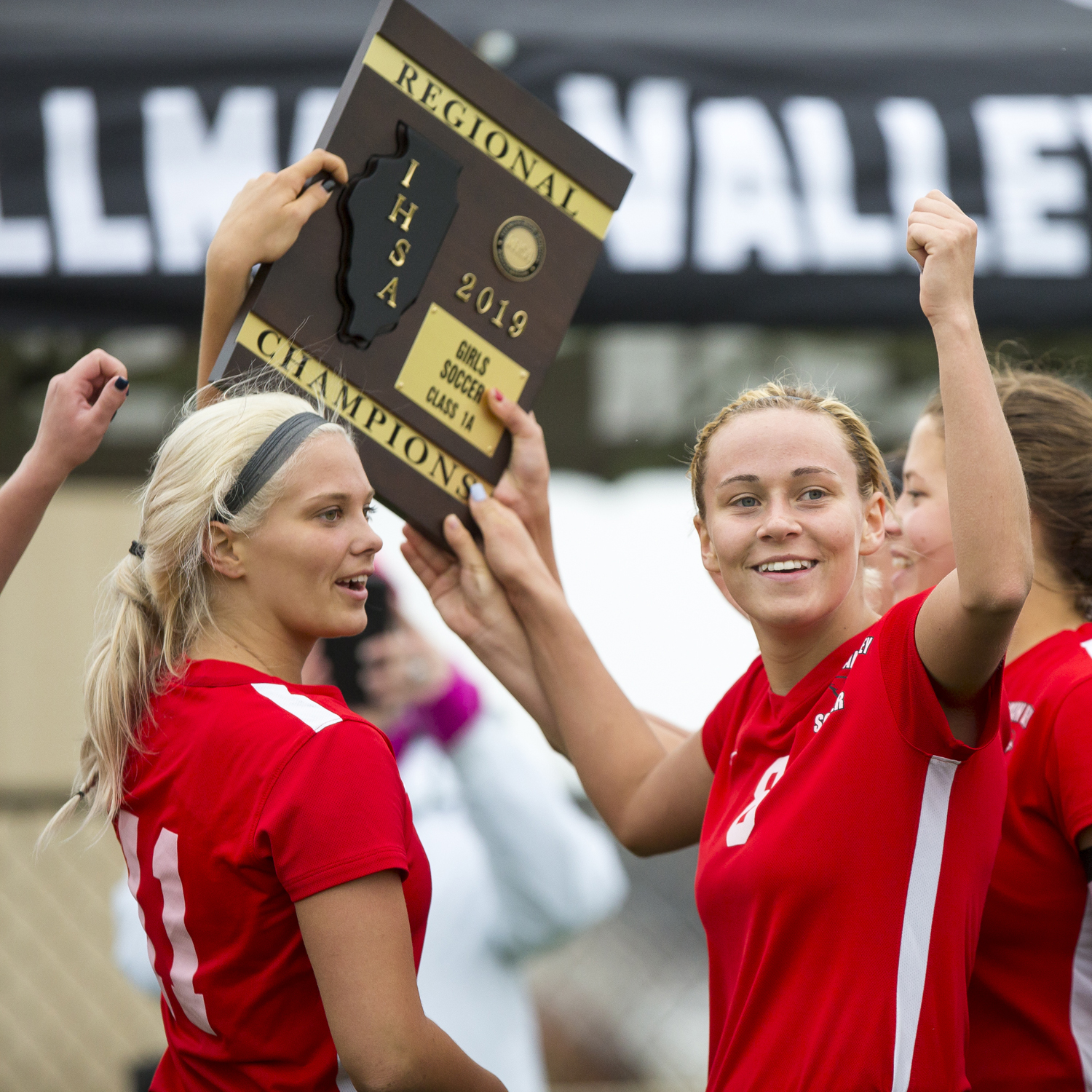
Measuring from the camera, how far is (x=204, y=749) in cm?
149

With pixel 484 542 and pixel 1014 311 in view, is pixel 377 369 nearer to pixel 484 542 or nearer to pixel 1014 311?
pixel 484 542

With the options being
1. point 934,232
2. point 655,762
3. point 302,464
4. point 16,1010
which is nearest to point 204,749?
point 302,464

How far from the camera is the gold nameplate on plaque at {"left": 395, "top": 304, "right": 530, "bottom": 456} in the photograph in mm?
2025

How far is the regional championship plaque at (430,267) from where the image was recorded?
6.35ft

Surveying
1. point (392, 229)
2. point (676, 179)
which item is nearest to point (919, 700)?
point (392, 229)

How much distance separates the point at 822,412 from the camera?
5.45 feet

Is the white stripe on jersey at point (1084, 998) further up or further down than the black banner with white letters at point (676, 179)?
further down

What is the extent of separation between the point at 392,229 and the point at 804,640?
2.97 ft

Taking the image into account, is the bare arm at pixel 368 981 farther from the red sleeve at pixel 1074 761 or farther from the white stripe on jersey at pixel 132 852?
the red sleeve at pixel 1074 761

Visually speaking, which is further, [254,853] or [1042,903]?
[1042,903]

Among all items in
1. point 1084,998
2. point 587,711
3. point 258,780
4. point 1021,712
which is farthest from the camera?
point 587,711

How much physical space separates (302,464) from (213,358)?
0.47 m

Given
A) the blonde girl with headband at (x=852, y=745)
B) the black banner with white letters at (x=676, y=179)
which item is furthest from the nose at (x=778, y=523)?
the black banner with white letters at (x=676, y=179)

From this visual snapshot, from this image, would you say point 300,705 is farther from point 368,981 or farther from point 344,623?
point 368,981
